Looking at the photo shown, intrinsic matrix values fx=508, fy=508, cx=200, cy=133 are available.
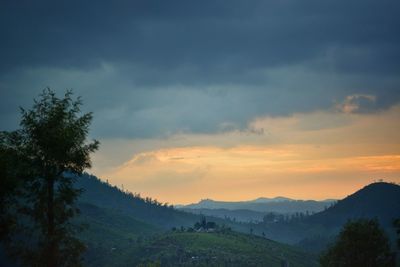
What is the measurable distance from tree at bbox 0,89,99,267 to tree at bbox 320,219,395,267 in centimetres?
7873

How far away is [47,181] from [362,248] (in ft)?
273

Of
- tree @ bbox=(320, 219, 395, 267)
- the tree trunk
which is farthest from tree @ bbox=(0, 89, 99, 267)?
tree @ bbox=(320, 219, 395, 267)

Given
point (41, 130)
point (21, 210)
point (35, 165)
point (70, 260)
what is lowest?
point (70, 260)

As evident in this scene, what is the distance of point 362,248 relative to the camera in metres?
108

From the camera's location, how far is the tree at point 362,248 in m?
108

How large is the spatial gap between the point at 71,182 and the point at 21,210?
15.6 feet

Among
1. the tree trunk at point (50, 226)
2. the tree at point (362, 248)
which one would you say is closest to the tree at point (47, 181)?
the tree trunk at point (50, 226)

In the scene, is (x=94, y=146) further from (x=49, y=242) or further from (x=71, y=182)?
(x=49, y=242)

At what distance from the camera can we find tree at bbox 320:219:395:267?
108 meters

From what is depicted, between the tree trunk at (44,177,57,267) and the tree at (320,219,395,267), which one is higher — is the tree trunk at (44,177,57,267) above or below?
above

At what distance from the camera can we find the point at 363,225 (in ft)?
360

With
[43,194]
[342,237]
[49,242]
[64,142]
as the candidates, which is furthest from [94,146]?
[342,237]

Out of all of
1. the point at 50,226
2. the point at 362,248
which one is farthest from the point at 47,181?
the point at 362,248

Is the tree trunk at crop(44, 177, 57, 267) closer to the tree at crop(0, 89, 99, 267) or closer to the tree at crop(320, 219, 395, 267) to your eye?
the tree at crop(0, 89, 99, 267)
